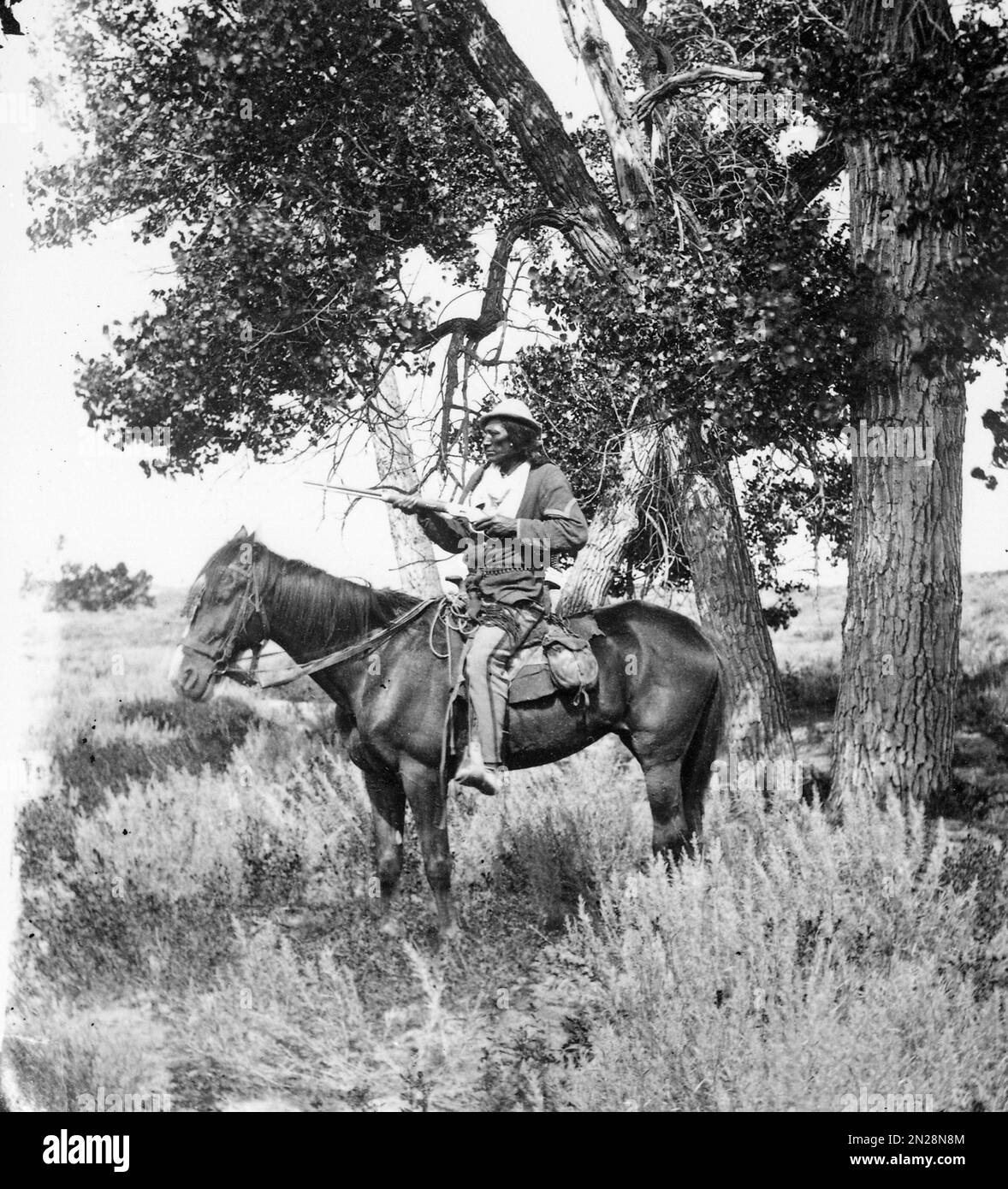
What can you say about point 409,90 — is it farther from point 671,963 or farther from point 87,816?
point 671,963

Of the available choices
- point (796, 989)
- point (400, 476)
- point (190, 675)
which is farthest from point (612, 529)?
point (796, 989)

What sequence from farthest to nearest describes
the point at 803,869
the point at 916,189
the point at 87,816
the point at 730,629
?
the point at 730,629, the point at 87,816, the point at 916,189, the point at 803,869

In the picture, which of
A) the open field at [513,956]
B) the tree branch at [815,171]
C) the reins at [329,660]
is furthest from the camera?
the tree branch at [815,171]

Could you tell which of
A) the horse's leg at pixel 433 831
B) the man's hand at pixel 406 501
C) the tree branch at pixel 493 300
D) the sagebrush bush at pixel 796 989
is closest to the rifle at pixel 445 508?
the man's hand at pixel 406 501

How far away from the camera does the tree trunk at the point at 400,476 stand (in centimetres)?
930

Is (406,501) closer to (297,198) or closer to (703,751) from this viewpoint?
(703,751)

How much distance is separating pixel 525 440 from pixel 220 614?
2.11 metres

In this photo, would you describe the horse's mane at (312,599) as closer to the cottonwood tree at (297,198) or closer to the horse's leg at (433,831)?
the horse's leg at (433,831)

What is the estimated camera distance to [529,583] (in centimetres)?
652

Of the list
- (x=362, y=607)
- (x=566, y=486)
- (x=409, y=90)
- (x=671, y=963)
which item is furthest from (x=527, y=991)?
(x=409, y=90)

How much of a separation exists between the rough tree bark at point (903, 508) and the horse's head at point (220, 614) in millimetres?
4088

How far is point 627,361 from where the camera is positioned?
7.68m

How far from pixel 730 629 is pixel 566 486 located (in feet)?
11.1

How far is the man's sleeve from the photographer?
6.31 metres
